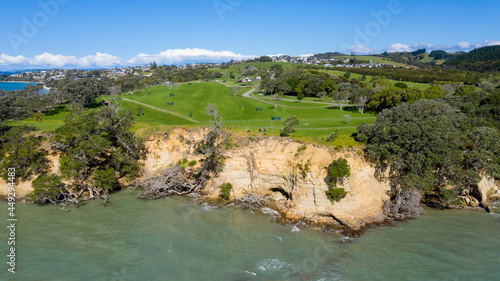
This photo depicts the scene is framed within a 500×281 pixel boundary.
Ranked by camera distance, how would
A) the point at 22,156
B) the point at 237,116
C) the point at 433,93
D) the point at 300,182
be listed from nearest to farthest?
the point at 300,182 → the point at 22,156 → the point at 237,116 → the point at 433,93

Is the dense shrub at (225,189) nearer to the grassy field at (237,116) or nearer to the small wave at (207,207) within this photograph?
the small wave at (207,207)

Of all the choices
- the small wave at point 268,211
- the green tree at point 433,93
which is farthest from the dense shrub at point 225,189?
the green tree at point 433,93

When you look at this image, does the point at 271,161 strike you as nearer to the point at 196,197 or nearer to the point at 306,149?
the point at 306,149

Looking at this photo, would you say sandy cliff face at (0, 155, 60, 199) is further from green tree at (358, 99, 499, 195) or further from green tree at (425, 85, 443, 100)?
green tree at (425, 85, 443, 100)

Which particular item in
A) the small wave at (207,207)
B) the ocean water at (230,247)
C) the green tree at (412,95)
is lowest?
the ocean water at (230,247)

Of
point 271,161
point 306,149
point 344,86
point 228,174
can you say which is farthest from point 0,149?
point 344,86

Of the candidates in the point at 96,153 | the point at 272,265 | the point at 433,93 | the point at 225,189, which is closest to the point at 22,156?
the point at 96,153

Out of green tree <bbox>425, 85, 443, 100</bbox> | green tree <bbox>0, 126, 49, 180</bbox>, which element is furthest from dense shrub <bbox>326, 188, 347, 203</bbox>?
green tree <bbox>425, 85, 443, 100</bbox>

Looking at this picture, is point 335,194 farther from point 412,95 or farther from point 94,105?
point 94,105

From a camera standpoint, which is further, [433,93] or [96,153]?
[433,93]
